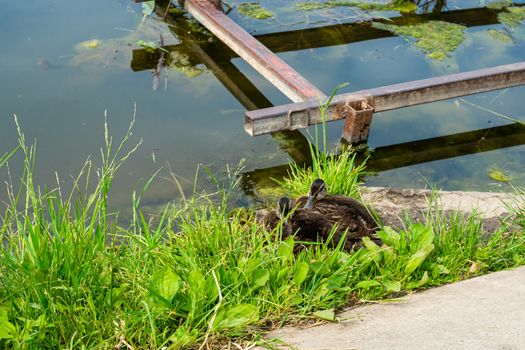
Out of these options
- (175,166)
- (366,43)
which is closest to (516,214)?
(175,166)

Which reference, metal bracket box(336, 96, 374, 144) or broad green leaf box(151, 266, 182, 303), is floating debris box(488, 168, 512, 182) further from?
broad green leaf box(151, 266, 182, 303)

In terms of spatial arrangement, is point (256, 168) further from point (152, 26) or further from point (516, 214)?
point (152, 26)

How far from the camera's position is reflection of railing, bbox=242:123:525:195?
6.09 metres

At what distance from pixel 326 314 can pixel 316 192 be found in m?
1.22

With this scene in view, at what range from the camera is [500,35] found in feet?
28.0

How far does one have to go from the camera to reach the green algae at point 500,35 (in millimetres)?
8438

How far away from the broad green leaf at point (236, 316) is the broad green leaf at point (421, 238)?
3.22 feet

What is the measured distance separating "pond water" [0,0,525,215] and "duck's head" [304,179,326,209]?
1.48 m

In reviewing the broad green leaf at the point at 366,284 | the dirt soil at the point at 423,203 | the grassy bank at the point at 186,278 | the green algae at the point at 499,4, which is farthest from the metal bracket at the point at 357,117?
the green algae at the point at 499,4

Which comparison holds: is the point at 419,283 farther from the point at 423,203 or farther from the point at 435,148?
the point at 435,148

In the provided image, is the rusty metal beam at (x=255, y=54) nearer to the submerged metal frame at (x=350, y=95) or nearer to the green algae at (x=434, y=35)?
the submerged metal frame at (x=350, y=95)

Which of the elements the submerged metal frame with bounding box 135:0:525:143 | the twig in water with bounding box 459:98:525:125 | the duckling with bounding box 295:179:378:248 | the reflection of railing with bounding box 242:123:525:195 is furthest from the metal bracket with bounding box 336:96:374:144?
the duckling with bounding box 295:179:378:248

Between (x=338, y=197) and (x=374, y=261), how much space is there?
0.86 m

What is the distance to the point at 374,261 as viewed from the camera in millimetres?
3492
